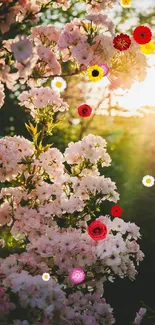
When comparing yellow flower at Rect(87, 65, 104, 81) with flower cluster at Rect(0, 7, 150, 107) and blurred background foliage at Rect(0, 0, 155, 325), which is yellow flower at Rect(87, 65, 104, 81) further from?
blurred background foliage at Rect(0, 0, 155, 325)

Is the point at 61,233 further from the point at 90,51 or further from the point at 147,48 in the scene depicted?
the point at 147,48

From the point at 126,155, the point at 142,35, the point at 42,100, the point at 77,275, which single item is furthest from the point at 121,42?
the point at 126,155

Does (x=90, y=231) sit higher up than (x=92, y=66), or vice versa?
(x=92, y=66)

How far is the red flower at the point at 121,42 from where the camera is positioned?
3.22 metres

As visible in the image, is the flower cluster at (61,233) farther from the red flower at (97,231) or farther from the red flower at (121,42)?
the red flower at (121,42)

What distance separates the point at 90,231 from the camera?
3186 millimetres

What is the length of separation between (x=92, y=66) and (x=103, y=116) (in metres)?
5.60

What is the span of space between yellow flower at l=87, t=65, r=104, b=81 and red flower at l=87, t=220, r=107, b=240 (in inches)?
38.3

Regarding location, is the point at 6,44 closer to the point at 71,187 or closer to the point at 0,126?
the point at 71,187

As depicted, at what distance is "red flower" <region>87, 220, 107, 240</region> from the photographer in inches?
125

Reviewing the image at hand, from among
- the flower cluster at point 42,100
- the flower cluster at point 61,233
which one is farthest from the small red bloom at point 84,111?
the flower cluster at point 61,233

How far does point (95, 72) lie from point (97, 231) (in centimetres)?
105

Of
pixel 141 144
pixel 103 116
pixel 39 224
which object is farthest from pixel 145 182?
pixel 39 224

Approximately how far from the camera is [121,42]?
10.8 ft
